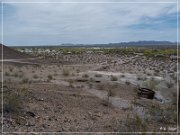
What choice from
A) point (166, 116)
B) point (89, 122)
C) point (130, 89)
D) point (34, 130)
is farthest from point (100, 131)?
point (130, 89)

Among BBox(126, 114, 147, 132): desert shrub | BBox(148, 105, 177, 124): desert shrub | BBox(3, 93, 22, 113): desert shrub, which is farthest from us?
BBox(148, 105, 177, 124): desert shrub

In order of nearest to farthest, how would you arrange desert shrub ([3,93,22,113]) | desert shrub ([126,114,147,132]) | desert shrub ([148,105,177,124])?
desert shrub ([126,114,147,132]) < desert shrub ([3,93,22,113]) < desert shrub ([148,105,177,124])

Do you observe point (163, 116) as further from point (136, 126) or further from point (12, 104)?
point (12, 104)

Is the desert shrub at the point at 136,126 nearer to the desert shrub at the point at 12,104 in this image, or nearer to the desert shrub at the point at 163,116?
the desert shrub at the point at 163,116

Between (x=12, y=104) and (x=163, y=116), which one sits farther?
(x=163, y=116)

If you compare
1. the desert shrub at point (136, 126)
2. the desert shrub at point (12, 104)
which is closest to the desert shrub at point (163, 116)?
the desert shrub at point (136, 126)

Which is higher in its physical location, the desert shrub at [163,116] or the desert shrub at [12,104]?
the desert shrub at [12,104]

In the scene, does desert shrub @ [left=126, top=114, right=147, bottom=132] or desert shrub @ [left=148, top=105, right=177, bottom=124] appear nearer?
desert shrub @ [left=126, top=114, right=147, bottom=132]

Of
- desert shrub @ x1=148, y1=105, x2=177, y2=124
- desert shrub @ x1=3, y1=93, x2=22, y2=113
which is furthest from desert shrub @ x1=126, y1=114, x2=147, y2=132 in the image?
desert shrub @ x1=3, y1=93, x2=22, y2=113

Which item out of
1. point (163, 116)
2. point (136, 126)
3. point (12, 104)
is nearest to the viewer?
point (136, 126)

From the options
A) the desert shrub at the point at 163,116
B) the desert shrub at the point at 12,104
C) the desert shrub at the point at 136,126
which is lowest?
the desert shrub at the point at 163,116

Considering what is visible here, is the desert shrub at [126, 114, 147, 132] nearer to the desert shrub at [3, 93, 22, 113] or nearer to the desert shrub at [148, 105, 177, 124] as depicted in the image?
the desert shrub at [148, 105, 177, 124]

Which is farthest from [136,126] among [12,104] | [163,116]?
[12,104]

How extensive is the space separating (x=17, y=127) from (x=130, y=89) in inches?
463
